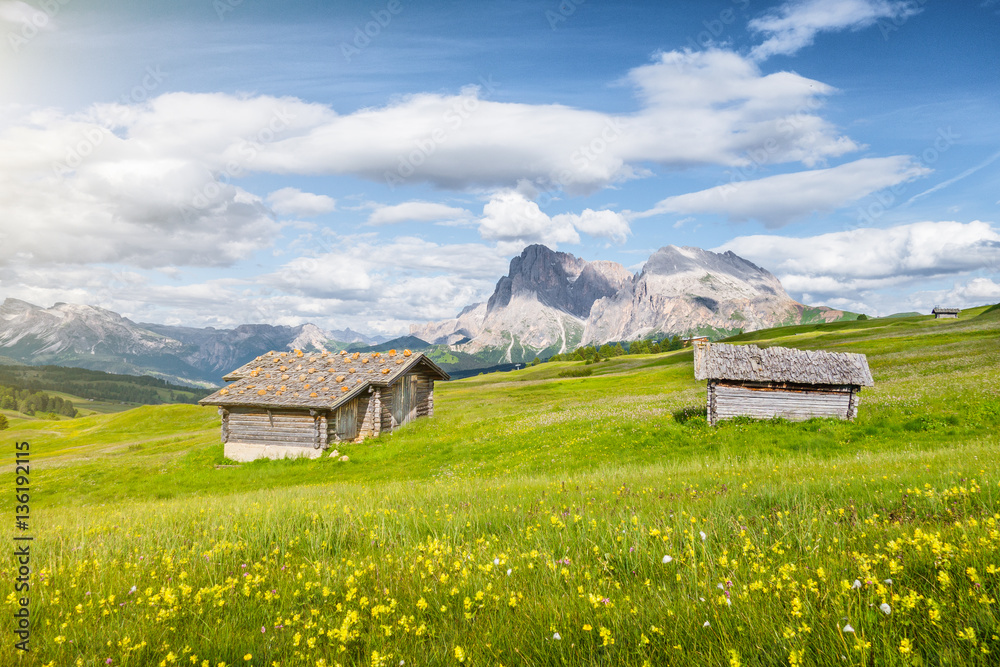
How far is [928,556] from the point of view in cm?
385

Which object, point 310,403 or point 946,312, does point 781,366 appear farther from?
point 946,312

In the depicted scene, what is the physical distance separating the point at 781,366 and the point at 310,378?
30.6 metres

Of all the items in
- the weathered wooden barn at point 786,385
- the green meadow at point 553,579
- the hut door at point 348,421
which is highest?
the green meadow at point 553,579

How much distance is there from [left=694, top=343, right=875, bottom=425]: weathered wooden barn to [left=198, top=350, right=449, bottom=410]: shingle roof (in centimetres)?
2172

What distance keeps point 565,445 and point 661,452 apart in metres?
4.94

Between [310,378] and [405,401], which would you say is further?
[405,401]

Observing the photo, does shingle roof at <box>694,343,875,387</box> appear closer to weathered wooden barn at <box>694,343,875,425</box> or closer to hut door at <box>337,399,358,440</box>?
weathered wooden barn at <box>694,343,875,425</box>

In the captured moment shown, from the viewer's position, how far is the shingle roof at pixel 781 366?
2730cm

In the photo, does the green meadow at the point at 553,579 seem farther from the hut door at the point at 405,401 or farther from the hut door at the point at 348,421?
the hut door at the point at 405,401

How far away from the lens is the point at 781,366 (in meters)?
28.3

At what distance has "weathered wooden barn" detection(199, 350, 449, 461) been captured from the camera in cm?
3344

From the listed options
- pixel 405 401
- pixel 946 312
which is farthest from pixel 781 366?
pixel 946 312

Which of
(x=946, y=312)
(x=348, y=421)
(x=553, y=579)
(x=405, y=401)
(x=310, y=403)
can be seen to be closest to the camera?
(x=553, y=579)

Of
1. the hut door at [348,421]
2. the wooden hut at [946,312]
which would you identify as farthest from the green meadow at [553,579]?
the wooden hut at [946,312]
